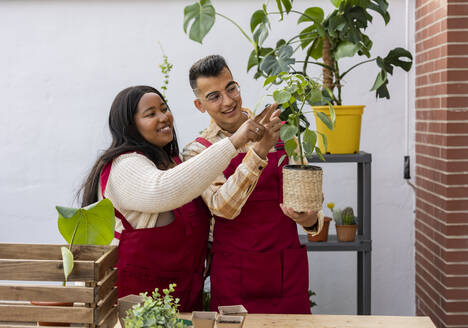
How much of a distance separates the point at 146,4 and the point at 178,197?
2148 mm

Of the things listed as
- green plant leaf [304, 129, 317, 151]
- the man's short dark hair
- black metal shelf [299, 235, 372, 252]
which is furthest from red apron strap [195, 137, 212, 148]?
black metal shelf [299, 235, 372, 252]

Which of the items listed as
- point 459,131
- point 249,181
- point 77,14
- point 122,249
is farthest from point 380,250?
point 77,14

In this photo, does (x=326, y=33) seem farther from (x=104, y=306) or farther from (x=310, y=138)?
(x=104, y=306)

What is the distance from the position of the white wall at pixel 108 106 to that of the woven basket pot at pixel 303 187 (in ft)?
5.75

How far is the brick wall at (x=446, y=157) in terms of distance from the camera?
9.42 ft

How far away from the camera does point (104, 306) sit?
1.37 m

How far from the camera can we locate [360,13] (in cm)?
260

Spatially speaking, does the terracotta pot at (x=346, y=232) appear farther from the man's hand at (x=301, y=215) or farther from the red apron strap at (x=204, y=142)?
the red apron strap at (x=204, y=142)

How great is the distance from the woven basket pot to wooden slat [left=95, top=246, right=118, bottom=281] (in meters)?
0.65

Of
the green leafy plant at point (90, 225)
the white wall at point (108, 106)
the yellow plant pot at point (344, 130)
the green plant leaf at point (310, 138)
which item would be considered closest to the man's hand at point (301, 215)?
the green plant leaf at point (310, 138)

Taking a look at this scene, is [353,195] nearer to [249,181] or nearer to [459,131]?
[459,131]

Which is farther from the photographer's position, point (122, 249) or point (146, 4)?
point (146, 4)

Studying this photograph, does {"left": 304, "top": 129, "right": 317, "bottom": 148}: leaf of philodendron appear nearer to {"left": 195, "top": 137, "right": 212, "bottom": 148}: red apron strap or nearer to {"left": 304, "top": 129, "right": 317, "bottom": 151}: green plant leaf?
{"left": 304, "top": 129, "right": 317, "bottom": 151}: green plant leaf

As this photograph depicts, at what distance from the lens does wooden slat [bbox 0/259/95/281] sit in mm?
1321
